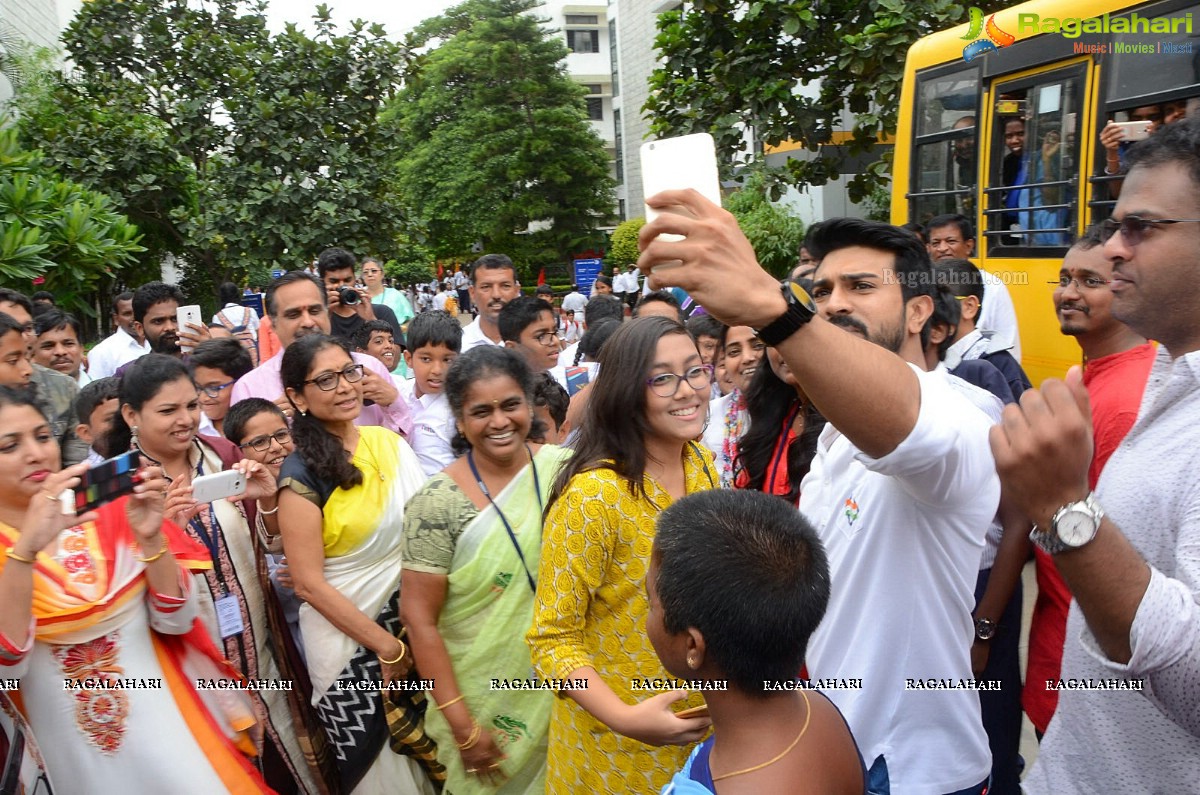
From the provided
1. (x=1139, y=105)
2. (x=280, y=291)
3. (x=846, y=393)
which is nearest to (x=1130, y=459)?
(x=846, y=393)

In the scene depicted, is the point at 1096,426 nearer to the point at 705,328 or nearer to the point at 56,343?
the point at 705,328

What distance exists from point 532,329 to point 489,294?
88cm

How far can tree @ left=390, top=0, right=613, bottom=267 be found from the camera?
32.8 m

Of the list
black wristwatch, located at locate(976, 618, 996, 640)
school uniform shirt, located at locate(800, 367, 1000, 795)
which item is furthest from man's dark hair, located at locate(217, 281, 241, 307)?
school uniform shirt, located at locate(800, 367, 1000, 795)

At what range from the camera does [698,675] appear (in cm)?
163

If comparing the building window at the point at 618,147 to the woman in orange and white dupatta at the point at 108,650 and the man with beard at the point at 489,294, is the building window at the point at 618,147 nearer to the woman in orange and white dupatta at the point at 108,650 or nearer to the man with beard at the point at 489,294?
the man with beard at the point at 489,294

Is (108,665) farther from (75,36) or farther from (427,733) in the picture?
(75,36)

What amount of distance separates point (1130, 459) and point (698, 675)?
2.73ft

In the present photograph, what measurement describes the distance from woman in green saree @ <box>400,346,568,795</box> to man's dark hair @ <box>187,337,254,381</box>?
2266 mm

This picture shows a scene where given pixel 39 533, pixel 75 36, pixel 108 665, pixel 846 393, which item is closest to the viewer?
pixel 846 393

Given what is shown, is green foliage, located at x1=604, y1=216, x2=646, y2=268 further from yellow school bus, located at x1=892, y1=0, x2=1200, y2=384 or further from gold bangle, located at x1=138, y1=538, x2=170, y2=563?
gold bangle, located at x1=138, y1=538, x2=170, y2=563

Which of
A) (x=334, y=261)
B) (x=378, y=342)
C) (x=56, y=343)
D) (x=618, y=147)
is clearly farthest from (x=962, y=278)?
(x=618, y=147)

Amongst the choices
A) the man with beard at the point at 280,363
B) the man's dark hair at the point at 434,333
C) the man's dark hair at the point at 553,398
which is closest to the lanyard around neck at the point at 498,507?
the man's dark hair at the point at 553,398

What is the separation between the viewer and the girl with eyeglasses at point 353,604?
9.82ft
